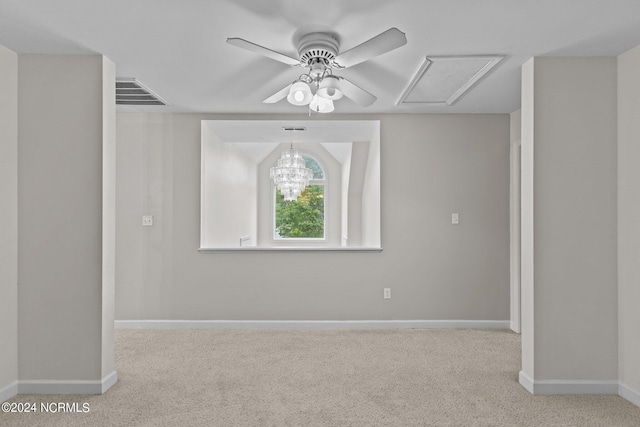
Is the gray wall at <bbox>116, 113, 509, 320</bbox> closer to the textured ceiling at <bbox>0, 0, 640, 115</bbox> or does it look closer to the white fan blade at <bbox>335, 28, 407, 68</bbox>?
the textured ceiling at <bbox>0, 0, 640, 115</bbox>

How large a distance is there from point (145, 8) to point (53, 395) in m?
2.48

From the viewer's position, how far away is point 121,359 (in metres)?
3.31

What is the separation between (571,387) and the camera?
271cm

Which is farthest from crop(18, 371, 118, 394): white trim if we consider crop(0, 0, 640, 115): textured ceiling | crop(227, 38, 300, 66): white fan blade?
crop(227, 38, 300, 66): white fan blade

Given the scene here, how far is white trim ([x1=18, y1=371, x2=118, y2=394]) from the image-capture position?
2676 millimetres

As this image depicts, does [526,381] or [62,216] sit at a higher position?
[62,216]

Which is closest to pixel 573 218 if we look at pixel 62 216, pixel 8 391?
pixel 62 216

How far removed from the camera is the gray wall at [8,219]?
102 inches

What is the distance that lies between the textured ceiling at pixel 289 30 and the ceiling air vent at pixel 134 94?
0.13 m

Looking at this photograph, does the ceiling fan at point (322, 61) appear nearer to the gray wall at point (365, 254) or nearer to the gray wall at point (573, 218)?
the gray wall at point (573, 218)

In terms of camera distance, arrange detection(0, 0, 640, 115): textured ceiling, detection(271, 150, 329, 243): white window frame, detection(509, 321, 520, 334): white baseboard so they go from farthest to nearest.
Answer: detection(271, 150, 329, 243): white window frame < detection(509, 321, 520, 334): white baseboard < detection(0, 0, 640, 115): textured ceiling

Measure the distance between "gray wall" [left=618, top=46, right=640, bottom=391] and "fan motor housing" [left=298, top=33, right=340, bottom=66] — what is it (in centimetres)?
191

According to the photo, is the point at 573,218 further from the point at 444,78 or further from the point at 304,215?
the point at 304,215

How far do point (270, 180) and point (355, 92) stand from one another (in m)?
6.15
